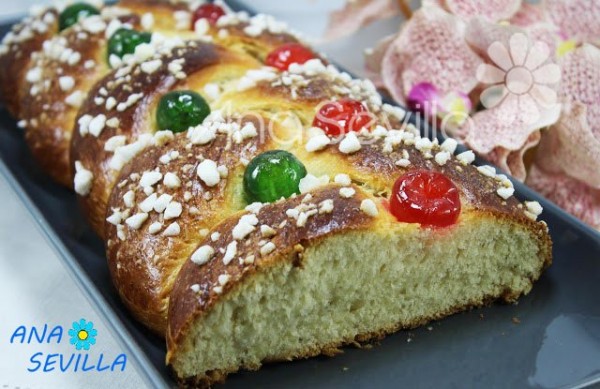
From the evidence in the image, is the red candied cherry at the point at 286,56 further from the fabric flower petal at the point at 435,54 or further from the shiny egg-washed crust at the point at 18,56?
the shiny egg-washed crust at the point at 18,56

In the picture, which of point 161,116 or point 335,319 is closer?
point 335,319

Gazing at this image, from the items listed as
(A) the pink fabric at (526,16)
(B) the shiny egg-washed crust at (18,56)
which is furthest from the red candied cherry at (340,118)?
(B) the shiny egg-washed crust at (18,56)

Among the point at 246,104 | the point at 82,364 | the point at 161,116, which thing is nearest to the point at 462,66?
the point at 246,104

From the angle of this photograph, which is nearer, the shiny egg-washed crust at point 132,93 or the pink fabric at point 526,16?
the shiny egg-washed crust at point 132,93

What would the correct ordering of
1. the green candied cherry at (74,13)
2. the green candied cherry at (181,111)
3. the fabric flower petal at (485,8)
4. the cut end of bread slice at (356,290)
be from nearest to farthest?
the cut end of bread slice at (356,290)
the green candied cherry at (181,111)
the fabric flower petal at (485,8)
the green candied cherry at (74,13)

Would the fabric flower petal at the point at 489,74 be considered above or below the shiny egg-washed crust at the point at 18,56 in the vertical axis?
above

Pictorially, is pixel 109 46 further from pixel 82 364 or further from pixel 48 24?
pixel 82 364
